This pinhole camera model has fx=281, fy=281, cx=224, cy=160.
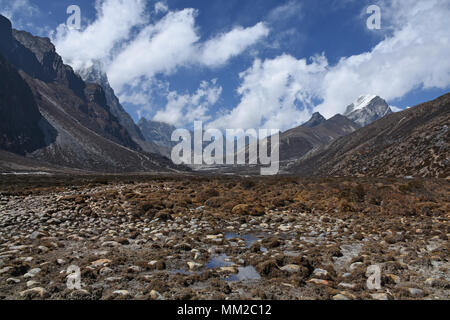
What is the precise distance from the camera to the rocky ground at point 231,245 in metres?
8.81

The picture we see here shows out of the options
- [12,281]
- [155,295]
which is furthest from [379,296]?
[12,281]

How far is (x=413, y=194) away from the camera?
78.2 ft

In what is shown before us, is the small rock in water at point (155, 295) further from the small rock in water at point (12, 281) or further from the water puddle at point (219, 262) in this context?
the small rock in water at point (12, 281)

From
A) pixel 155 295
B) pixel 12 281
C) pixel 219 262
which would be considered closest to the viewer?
pixel 155 295

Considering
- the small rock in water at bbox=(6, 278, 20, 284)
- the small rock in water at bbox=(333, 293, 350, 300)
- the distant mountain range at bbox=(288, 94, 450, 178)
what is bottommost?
the small rock in water at bbox=(6, 278, 20, 284)

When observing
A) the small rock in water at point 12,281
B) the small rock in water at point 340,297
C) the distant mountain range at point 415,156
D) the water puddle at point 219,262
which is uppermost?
the distant mountain range at point 415,156

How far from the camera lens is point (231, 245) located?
45.2ft

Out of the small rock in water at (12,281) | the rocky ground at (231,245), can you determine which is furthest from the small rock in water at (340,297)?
the small rock in water at (12,281)

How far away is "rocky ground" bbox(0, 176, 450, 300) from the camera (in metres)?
8.81

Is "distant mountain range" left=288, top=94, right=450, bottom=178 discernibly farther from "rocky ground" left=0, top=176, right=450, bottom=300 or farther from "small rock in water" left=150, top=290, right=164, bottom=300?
"small rock in water" left=150, top=290, right=164, bottom=300

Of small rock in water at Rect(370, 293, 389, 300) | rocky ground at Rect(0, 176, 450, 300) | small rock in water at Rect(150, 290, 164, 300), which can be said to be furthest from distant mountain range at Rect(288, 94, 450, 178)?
small rock in water at Rect(150, 290, 164, 300)

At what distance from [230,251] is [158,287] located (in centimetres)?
486

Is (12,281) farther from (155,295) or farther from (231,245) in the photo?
(231,245)

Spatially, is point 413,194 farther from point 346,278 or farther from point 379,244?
point 346,278
